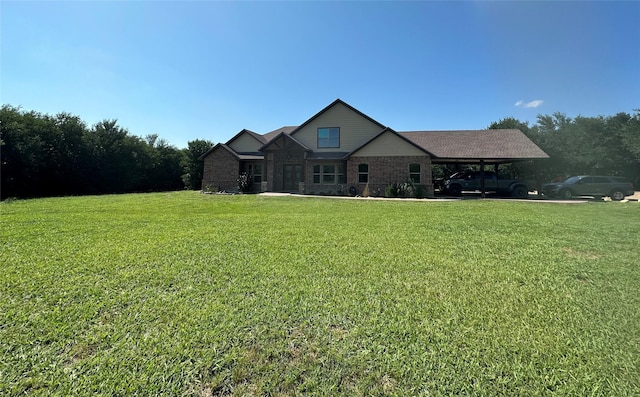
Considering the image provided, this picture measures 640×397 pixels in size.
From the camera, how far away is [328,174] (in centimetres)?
2198

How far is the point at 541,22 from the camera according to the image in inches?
483

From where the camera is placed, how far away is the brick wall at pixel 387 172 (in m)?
19.5

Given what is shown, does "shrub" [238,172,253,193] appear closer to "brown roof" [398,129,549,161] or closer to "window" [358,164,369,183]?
"window" [358,164,369,183]

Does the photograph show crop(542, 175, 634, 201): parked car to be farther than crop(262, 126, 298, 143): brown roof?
No

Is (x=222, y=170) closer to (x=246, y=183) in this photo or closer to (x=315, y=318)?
(x=246, y=183)

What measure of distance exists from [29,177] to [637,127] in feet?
187

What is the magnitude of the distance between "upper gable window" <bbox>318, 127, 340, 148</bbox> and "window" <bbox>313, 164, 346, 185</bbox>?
2.05 metres

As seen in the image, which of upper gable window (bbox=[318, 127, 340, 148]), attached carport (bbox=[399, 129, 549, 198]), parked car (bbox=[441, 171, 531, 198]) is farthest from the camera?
upper gable window (bbox=[318, 127, 340, 148])

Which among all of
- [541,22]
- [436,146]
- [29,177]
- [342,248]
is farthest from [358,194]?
[29,177]

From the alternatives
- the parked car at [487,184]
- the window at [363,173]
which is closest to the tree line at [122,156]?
the parked car at [487,184]

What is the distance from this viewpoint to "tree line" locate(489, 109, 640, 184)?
30.9 metres

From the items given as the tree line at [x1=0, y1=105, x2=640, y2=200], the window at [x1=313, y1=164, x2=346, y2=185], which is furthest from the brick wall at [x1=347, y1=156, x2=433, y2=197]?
the tree line at [x1=0, y1=105, x2=640, y2=200]

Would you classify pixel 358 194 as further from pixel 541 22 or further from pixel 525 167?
pixel 525 167

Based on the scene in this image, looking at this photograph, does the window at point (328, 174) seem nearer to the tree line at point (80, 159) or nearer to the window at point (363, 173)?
the window at point (363, 173)
